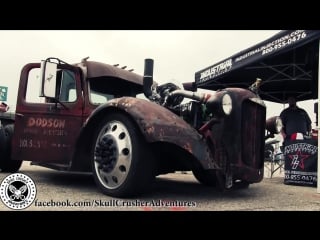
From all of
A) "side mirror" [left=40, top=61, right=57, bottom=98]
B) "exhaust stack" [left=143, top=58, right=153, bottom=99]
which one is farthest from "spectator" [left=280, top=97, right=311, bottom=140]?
"side mirror" [left=40, top=61, right=57, bottom=98]

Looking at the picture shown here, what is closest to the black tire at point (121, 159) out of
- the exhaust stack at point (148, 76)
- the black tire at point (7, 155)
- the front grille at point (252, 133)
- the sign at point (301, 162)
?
the exhaust stack at point (148, 76)

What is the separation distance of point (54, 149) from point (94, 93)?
0.91 meters

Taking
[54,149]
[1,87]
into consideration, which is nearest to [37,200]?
[54,149]

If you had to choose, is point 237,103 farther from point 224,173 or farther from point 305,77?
point 305,77

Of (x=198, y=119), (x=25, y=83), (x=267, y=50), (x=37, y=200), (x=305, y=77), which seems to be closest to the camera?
(x=37, y=200)

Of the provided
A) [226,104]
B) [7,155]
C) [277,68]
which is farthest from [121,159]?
[277,68]

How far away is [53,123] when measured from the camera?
5.47m

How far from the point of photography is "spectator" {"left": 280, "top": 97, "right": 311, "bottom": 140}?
8.13 metres

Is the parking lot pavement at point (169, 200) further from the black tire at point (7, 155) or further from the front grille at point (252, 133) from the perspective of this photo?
the black tire at point (7, 155)

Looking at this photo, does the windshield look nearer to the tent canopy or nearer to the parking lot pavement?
the parking lot pavement

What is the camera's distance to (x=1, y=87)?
10633 mm

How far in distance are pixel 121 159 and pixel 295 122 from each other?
5076mm

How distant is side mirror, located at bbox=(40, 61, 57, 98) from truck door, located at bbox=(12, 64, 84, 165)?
1.73 ft

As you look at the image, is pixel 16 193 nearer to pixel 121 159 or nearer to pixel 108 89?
pixel 121 159
